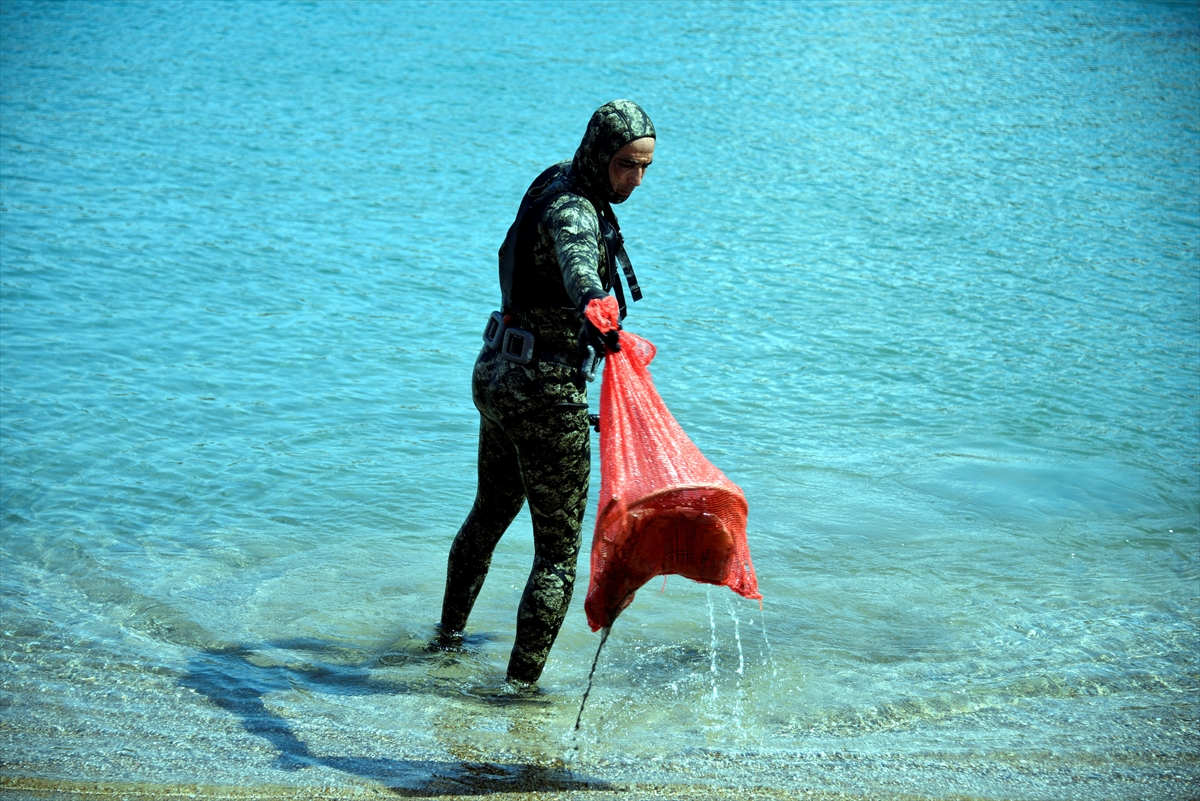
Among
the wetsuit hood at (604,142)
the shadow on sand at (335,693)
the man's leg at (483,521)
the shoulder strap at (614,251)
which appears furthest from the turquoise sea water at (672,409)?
the wetsuit hood at (604,142)

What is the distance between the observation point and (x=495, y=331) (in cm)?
360

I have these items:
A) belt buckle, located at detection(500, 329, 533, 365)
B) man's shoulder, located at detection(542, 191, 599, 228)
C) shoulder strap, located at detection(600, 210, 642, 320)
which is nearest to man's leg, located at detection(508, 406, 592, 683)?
belt buckle, located at detection(500, 329, 533, 365)

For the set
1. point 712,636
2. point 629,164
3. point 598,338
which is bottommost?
point 712,636

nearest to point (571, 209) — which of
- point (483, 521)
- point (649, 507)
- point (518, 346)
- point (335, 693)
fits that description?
point (518, 346)

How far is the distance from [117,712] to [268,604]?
1.18m

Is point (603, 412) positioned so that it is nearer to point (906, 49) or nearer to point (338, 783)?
point (338, 783)

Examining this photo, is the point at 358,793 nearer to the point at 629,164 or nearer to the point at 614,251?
the point at 614,251

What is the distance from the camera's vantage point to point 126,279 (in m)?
9.95

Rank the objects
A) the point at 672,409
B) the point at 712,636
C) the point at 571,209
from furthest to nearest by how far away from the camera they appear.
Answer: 1. the point at 672,409
2. the point at 712,636
3. the point at 571,209

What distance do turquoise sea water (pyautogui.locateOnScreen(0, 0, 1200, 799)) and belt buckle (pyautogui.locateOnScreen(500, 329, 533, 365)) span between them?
127cm

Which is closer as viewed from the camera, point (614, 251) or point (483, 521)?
point (614, 251)

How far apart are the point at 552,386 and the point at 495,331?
0.28m

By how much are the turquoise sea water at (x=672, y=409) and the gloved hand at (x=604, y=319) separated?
4.57 ft

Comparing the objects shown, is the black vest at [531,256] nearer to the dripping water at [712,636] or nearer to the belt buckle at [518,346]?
the belt buckle at [518,346]
